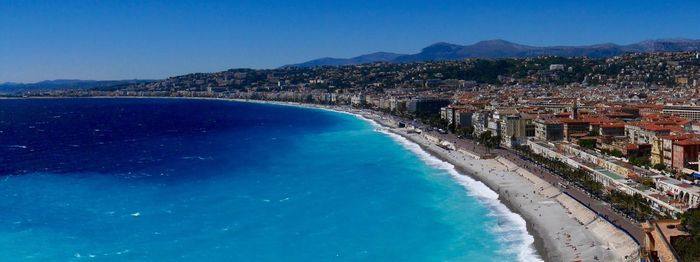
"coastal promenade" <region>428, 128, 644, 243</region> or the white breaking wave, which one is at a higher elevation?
"coastal promenade" <region>428, 128, 644, 243</region>

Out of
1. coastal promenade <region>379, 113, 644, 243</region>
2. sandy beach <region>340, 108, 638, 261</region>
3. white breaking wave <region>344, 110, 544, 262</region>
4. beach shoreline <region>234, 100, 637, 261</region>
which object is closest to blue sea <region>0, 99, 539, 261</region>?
white breaking wave <region>344, 110, 544, 262</region>

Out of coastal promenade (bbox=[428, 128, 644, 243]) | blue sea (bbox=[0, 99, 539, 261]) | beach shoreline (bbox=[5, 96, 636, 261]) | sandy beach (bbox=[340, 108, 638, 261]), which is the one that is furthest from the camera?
blue sea (bbox=[0, 99, 539, 261])

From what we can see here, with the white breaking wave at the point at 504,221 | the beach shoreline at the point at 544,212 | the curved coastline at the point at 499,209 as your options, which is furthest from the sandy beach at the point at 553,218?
the white breaking wave at the point at 504,221

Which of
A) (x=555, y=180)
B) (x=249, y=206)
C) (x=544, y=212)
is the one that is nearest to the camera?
(x=544, y=212)

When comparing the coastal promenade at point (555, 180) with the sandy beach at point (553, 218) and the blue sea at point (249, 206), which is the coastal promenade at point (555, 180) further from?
the blue sea at point (249, 206)

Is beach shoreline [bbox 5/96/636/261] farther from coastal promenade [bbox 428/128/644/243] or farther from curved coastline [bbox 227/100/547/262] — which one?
coastal promenade [bbox 428/128/644/243]

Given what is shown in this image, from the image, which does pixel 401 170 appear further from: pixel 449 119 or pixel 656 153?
pixel 449 119

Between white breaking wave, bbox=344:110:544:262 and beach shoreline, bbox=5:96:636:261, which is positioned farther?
white breaking wave, bbox=344:110:544:262

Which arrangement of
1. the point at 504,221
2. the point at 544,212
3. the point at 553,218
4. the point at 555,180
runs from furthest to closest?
the point at 555,180
the point at 544,212
the point at 504,221
the point at 553,218

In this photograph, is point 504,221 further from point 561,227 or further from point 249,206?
point 249,206

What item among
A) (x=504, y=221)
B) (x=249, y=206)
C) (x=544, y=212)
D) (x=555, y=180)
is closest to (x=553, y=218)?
(x=544, y=212)
